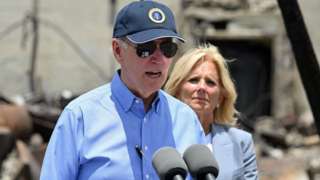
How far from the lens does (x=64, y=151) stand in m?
2.75

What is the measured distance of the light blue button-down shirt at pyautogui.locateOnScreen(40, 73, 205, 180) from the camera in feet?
9.04

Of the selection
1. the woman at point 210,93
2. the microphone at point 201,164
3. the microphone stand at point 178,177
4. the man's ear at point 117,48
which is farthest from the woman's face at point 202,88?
the microphone stand at point 178,177

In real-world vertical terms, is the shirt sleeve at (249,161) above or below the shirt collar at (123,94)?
below

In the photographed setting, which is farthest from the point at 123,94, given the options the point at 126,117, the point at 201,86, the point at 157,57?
the point at 201,86

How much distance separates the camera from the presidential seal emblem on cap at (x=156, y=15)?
280 cm

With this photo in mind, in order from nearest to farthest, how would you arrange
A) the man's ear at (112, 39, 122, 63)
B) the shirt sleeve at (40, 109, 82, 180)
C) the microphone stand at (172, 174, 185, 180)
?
the microphone stand at (172, 174, 185, 180) → the shirt sleeve at (40, 109, 82, 180) → the man's ear at (112, 39, 122, 63)

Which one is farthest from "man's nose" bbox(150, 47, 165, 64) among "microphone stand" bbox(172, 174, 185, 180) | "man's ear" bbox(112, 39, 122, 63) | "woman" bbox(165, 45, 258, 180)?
"woman" bbox(165, 45, 258, 180)

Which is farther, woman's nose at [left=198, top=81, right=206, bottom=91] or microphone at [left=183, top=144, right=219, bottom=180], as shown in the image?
woman's nose at [left=198, top=81, right=206, bottom=91]

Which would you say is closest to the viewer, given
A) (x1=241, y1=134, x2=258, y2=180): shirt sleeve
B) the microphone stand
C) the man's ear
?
the microphone stand

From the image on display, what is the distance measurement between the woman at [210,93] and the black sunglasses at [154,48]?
0.96 m

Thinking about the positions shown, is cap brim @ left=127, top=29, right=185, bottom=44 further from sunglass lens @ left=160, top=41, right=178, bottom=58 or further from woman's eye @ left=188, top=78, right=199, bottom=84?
woman's eye @ left=188, top=78, right=199, bottom=84

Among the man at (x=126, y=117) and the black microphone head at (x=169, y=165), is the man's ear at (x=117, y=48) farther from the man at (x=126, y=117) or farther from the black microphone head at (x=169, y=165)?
the black microphone head at (x=169, y=165)

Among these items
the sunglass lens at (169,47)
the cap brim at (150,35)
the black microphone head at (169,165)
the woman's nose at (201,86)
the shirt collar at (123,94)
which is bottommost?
the black microphone head at (169,165)

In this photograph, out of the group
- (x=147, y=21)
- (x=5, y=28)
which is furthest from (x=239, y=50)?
(x=147, y=21)
